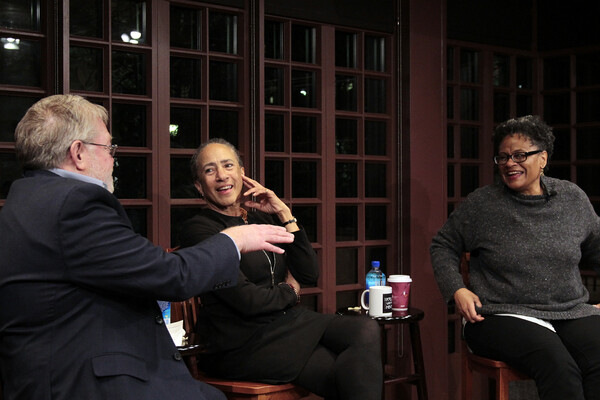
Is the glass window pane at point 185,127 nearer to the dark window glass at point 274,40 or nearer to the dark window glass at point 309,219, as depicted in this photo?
the dark window glass at point 274,40

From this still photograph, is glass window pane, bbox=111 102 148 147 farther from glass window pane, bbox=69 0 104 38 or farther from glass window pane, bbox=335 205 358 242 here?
glass window pane, bbox=335 205 358 242

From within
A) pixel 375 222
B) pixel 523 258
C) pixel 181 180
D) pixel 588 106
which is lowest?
pixel 523 258

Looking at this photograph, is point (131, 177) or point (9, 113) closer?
point (9, 113)

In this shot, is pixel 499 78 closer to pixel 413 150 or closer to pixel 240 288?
pixel 413 150

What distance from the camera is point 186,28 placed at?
3111 mm

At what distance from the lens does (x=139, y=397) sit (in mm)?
1683

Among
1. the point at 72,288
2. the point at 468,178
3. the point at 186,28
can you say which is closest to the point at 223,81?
the point at 186,28

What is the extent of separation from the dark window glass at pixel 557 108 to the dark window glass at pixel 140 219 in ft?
8.38

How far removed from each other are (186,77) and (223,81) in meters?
0.19

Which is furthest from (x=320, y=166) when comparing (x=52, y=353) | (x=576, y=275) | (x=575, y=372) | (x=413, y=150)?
(x=52, y=353)

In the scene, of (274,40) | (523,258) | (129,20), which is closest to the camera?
(523,258)

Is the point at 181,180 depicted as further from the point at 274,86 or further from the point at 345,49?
the point at 345,49

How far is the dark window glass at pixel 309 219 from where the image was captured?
3494 millimetres

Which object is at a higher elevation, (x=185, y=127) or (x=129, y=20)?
(x=129, y=20)
